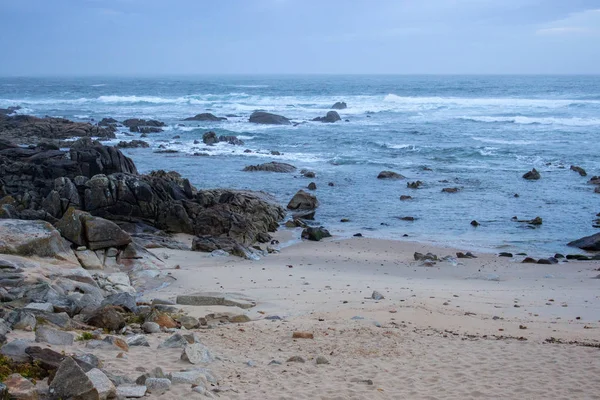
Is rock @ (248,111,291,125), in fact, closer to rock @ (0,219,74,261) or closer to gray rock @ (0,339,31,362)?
rock @ (0,219,74,261)

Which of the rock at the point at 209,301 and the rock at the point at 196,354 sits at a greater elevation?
the rock at the point at 196,354

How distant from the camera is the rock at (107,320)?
8578 mm

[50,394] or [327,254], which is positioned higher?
[50,394]

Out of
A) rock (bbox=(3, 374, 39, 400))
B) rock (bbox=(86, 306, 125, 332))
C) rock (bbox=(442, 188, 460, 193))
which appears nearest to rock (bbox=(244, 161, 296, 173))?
rock (bbox=(442, 188, 460, 193))

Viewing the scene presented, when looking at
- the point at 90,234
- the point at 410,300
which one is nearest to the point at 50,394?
the point at 410,300

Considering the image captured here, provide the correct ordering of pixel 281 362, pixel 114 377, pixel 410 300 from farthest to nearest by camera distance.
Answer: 1. pixel 410 300
2. pixel 281 362
3. pixel 114 377

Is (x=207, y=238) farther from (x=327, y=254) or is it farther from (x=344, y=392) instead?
(x=344, y=392)

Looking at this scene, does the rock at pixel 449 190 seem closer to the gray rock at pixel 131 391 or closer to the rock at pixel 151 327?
the rock at pixel 151 327

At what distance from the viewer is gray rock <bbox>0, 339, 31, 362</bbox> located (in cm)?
644

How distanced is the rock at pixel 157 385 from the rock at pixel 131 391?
11 cm

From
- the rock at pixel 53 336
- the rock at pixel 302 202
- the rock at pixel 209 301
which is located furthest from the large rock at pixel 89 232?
the rock at pixel 302 202

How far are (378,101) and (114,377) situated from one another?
80.2 m

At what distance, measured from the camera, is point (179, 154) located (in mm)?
35969

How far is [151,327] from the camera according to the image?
8.64 m
